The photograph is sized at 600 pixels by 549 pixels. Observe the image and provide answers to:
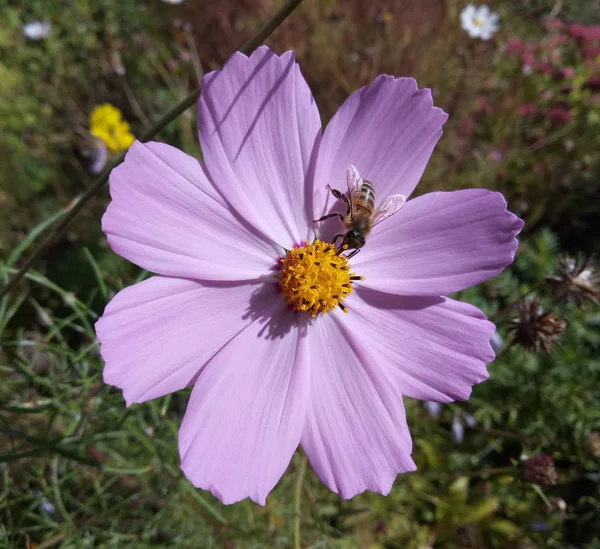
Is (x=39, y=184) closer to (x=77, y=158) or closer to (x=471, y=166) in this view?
(x=77, y=158)

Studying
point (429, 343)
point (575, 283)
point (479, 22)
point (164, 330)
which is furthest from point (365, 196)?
point (479, 22)

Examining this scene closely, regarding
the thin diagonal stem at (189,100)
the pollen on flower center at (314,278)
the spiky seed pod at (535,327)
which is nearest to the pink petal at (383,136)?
the pollen on flower center at (314,278)

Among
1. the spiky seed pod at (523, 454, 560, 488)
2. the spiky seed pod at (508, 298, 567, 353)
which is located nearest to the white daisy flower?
the spiky seed pod at (508, 298, 567, 353)

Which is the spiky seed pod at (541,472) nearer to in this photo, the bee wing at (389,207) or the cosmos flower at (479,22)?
the bee wing at (389,207)

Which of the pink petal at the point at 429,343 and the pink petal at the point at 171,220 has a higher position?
the pink petal at the point at 171,220

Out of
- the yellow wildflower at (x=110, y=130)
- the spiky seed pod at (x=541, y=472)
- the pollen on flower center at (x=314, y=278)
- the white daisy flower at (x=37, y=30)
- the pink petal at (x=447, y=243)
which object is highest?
the white daisy flower at (x=37, y=30)

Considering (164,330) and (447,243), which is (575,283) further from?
(164,330)
